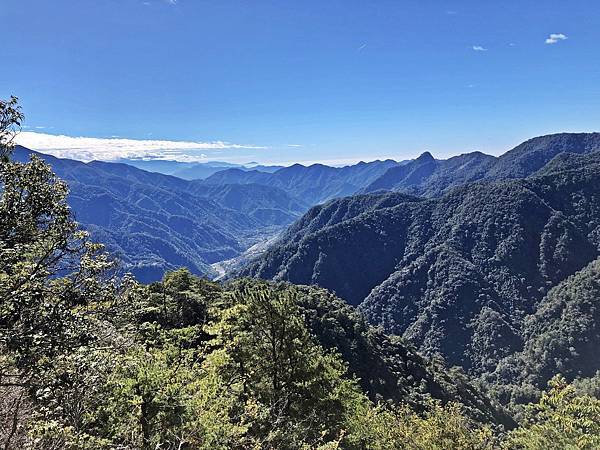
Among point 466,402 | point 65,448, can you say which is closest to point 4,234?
point 65,448

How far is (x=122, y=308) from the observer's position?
1415cm

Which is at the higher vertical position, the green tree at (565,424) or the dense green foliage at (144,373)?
the dense green foliage at (144,373)

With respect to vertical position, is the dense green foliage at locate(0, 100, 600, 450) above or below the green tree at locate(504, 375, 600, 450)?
above

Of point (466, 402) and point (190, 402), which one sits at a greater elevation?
point (190, 402)

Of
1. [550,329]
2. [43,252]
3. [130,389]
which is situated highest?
[43,252]

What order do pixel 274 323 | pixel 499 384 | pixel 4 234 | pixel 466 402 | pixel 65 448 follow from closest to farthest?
pixel 65 448 < pixel 4 234 < pixel 274 323 < pixel 466 402 < pixel 499 384

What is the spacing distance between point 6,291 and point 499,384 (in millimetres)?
186154

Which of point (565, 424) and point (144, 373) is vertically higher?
point (144, 373)

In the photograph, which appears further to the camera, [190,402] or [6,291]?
[190,402]

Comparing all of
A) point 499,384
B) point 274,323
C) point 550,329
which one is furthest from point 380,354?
point 550,329

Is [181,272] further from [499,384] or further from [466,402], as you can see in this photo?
[499,384]

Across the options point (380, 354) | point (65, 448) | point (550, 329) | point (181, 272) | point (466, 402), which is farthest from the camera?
point (550, 329)

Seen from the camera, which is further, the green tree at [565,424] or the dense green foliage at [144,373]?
the green tree at [565,424]

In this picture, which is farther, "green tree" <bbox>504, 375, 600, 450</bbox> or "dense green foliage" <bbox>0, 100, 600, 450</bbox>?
"green tree" <bbox>504, 375, 600, 450</bbox>
